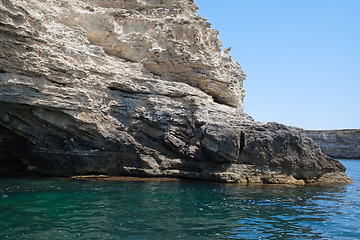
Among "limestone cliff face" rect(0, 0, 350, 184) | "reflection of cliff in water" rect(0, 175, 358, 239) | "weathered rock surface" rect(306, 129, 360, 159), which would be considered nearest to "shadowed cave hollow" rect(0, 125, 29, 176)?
"limestone cliff face" rect(0, 0, 350, 184)

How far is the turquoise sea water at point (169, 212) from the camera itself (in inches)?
376

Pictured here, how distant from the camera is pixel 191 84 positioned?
25.6m

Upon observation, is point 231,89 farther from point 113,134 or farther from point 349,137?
point 349,137

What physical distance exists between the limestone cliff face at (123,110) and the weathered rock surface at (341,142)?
185ft

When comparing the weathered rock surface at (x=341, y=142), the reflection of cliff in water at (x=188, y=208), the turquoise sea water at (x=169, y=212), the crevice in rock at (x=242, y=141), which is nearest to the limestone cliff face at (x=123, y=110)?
the crevice in rock at (x=242, y=141)

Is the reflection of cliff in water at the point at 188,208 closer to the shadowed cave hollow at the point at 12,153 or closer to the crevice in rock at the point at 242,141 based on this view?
the crevice in rock at the point at 242,141

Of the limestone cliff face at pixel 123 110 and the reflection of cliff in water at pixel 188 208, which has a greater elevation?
the limestone cliff face at pixel 123 110

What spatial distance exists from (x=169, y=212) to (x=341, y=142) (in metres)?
73.4

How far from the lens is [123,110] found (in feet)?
72.5

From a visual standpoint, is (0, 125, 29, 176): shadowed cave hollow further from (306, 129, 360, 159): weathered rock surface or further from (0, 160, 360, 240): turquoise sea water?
(306, 129, 360, 159): weathered rock surface

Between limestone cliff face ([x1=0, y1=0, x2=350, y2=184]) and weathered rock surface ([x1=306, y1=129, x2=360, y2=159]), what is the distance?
5653cm

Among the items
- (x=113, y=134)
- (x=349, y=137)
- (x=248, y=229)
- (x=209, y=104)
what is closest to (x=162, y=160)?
(x=113, y=134)

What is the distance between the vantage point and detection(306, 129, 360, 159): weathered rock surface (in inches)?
2884

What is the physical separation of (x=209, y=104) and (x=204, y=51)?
503cm
